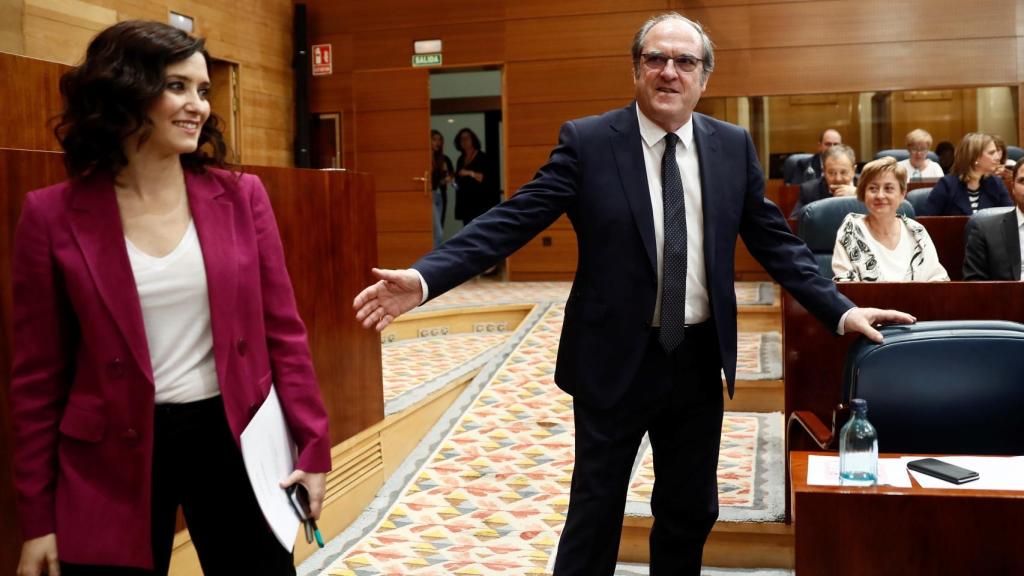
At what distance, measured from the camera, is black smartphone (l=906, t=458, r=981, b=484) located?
5.98 ft

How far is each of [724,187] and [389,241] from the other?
8597 mm

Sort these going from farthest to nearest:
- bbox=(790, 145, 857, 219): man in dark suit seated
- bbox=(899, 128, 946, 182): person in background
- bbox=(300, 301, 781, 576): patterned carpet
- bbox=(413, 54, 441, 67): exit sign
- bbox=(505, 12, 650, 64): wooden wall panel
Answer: bbox=(413, 54, 441, 67): exit sign → bbox=(505, 12, 650, 64): wooden wall panel → bbox=(899, 128, 946, 182): person in background → bbox=(790, 145, 857, 219): man in dark suit seated → bbox=(300, 301, 781, 576): patterned carpet

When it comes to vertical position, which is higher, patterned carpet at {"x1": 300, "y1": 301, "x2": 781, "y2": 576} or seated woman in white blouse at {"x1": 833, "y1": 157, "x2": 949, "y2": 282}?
seated woman in white blouse at {"x1": 833, "y1": 157, "x2": 949, "y2": 282}

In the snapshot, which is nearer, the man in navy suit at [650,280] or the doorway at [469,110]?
the man in navy suit at [650,280]

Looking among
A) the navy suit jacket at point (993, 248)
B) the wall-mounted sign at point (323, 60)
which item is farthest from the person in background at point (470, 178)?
the navy suit jacket at point (993, 248)

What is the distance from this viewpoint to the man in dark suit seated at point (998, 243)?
3.73m

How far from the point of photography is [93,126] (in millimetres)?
1498

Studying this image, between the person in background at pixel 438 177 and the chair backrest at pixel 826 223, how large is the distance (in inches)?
245

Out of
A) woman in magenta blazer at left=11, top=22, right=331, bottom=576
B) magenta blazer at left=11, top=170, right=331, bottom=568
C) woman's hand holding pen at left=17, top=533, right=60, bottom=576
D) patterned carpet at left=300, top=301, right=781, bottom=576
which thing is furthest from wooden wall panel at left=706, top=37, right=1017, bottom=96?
woman's hand holding pen at left=17, top=533, right=60, bottom=576

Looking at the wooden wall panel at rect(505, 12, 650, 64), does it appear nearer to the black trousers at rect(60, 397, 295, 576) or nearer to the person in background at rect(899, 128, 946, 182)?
the person in background at rect(899, 128, 946, 182)

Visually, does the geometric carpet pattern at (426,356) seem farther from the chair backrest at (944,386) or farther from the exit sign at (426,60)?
the exit sign at (426,60)

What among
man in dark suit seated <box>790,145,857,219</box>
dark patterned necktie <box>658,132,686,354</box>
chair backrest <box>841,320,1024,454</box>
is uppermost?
man in dark suit seated <box>790,145,857,219</box>

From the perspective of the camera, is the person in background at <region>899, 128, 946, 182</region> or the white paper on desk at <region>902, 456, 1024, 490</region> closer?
the white paper on desk at <region>902, 456, 1024, 490</region>

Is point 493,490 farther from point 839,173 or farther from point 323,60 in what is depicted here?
point 323,60
